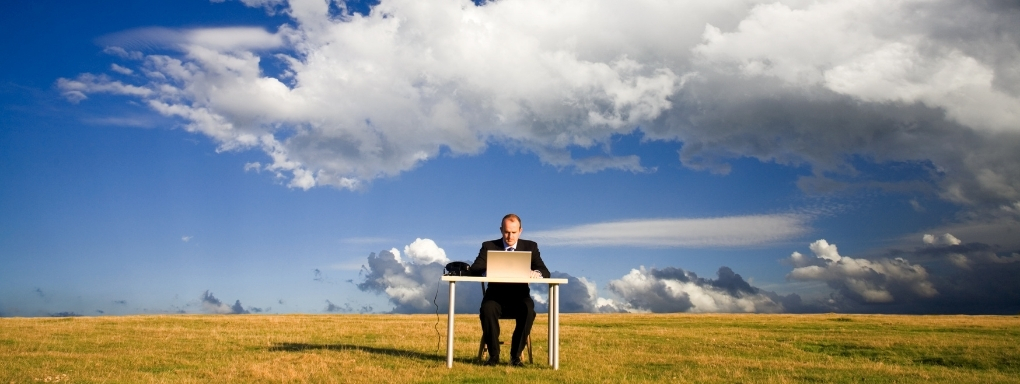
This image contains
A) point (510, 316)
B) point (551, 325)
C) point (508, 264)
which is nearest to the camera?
point (508, 264)

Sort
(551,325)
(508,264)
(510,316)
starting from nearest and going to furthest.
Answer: (508,264)
(551,325)
(510,316)

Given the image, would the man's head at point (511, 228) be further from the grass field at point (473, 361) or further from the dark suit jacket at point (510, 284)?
the grass field at point (473, 361)

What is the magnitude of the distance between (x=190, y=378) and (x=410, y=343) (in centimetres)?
681

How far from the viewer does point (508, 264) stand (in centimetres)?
1031

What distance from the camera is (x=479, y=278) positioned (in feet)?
33.4

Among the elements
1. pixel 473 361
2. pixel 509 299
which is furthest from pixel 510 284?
pixel 473 361

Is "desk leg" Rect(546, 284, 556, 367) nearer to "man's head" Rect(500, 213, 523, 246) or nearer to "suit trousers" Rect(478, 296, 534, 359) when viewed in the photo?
"suit trousers" Rect(478, 296, 534, 359)

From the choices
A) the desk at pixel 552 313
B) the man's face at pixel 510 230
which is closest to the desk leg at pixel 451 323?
the desk at pixel 552 313

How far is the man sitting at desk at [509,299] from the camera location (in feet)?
35.3

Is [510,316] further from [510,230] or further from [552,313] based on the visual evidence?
[510,230]

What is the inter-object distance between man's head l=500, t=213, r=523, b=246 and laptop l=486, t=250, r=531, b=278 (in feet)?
1.46

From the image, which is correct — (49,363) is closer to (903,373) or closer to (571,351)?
(571,351)

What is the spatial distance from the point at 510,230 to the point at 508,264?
2.03 ft

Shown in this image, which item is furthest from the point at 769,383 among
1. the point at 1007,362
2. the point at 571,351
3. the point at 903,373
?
the point at 1007,362
